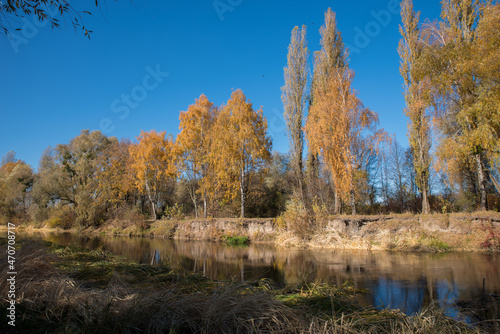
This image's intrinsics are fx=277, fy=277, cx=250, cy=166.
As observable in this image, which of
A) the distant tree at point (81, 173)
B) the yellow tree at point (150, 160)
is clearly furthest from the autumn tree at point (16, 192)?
→ the yellow tree at point (150, 160)

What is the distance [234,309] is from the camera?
281cm

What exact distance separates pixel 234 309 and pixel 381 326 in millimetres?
1530

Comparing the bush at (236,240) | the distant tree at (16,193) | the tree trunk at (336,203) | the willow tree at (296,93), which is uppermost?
the willow tree at (296,93)

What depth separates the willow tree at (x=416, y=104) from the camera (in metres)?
15.9

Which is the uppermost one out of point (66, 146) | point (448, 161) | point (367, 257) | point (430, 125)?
point (66, 146)

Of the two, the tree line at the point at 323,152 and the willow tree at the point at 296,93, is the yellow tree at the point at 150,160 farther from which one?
the willow tree at the point at 296,93

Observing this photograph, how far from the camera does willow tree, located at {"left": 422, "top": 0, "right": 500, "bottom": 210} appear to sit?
9.89 metres

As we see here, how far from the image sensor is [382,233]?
512 inches

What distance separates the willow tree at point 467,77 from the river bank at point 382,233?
2265 millimetres

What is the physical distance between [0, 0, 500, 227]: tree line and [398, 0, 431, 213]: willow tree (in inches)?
2.5

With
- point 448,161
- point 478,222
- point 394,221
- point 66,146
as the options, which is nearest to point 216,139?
point 394,221

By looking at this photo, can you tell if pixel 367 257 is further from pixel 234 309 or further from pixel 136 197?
pixel 136 197

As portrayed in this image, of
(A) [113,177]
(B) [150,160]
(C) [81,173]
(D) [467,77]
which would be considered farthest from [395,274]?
(C) [81,173]

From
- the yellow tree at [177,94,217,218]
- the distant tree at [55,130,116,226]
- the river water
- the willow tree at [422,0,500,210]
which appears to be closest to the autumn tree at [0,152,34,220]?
the distant tree at [55,130,116,226]
